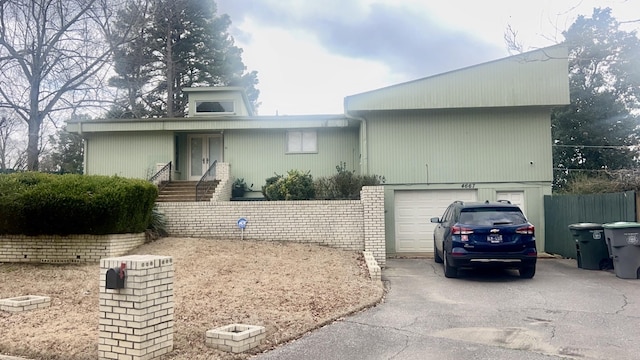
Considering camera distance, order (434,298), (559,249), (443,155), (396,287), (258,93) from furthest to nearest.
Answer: (258,93) → (443,155) → (559,249) → (396,287) → (434,298)

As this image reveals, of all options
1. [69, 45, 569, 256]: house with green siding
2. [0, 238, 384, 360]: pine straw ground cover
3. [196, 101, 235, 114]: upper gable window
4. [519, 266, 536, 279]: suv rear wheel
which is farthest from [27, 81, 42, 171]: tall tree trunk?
[519, 266, 536, 279]: suv rear wheel

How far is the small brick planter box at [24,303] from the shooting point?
25.1ft

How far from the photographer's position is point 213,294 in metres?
8.43

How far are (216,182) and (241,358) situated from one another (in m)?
13.7

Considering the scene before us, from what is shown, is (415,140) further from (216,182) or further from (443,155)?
(216,182)

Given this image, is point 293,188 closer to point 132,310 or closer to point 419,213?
point 419,213

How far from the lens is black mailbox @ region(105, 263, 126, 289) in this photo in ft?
17.5

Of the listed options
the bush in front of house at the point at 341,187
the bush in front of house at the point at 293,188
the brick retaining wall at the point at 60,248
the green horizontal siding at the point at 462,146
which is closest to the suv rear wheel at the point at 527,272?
the bush in front of house at the point at 341,187

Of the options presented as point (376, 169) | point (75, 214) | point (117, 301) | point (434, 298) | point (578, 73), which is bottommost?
point (434, 298)

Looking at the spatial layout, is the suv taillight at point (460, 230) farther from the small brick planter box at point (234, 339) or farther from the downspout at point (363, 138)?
the downspout at point (363, 138)

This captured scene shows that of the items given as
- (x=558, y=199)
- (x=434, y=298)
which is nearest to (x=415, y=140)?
(x=558, y=199)

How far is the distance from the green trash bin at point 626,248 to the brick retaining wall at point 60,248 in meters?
11.0

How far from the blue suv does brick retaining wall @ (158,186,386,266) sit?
106 inches

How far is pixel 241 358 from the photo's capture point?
5.63 meters
